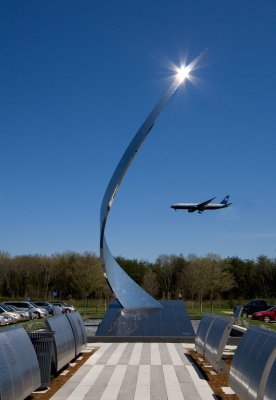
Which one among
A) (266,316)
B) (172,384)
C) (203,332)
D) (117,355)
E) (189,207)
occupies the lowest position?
(172,384)

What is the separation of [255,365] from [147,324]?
1228 cm

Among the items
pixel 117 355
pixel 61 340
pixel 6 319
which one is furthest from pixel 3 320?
pixel 61 340

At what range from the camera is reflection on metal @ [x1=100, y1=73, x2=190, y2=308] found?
1691 centimetres

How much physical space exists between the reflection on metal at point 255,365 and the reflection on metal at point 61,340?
12.4ft

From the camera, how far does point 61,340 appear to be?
9750mm

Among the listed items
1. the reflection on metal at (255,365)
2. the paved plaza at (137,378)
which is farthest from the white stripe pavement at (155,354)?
the reflection on metal at (255,365)

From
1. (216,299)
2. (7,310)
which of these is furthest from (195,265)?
(7,310)

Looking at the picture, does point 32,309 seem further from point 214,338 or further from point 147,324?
point 214,338

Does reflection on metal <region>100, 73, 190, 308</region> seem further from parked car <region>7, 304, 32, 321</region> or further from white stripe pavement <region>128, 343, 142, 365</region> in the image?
parked car <region>7, 304, 32, 321</region>

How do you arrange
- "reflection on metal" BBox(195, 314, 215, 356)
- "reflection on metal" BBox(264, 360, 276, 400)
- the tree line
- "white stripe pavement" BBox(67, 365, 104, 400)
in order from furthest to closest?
the tree line → "reflection on metal" BBox(195, 314, 215, 356) → "white stripe pavement" BBox(67, 365, 104, 400) → "reflection on metal" BBox(264, 360, 276, 400)

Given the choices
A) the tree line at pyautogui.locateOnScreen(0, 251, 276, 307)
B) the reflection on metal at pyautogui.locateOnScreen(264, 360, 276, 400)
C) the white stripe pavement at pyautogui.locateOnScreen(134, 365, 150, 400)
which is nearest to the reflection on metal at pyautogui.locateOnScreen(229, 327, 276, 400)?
the reflection on metal at pyautogui.locateOnScreen(264, 360, 276, 400)

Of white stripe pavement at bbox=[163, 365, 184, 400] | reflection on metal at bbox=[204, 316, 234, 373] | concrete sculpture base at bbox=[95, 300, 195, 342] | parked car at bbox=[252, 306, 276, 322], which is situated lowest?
white stripe pavement at bbox=[163, 365, 184, 400]

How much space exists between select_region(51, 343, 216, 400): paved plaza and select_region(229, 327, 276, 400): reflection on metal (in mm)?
1187

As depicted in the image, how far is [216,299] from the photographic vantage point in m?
63.4
